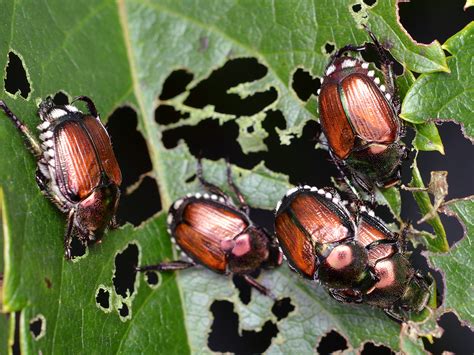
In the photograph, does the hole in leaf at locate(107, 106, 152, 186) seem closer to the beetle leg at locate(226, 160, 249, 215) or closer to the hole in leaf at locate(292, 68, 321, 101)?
the beetle leg at locate(226, 160, 249, 215)

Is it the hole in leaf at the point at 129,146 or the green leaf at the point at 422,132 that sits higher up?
the hole in leaf at the point at 129,146

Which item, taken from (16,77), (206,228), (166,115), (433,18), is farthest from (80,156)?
(433,18)

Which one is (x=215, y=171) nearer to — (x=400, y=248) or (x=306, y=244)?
(x=306, y=244)

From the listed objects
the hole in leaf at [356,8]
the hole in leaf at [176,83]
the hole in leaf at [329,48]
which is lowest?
the hole in leaf at [329,48]

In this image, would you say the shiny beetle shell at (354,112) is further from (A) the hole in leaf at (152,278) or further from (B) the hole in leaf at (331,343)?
(A) the hole in leaf at (152,278)

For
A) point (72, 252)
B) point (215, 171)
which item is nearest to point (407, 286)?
point (215, 171)

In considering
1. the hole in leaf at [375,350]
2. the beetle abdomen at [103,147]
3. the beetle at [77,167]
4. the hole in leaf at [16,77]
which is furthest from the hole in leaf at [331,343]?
the hole in leaf at [16,77]
